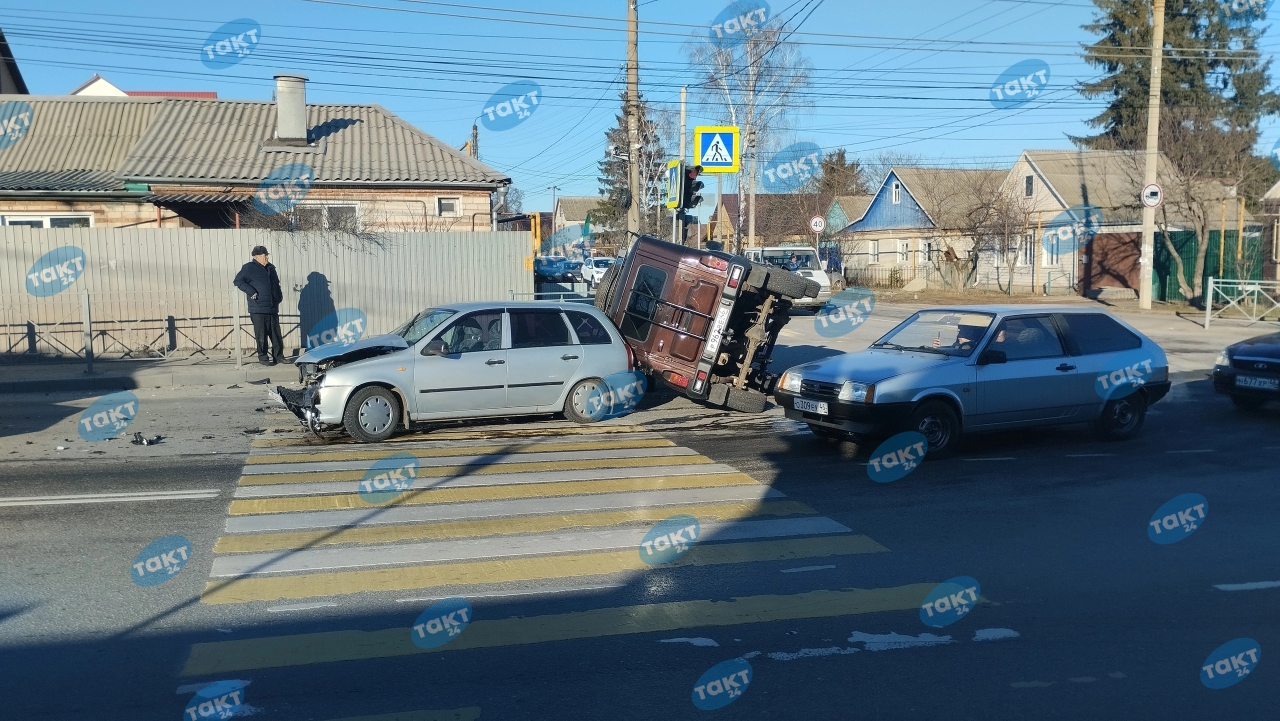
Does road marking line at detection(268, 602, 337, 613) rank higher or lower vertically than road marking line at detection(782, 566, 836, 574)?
higher

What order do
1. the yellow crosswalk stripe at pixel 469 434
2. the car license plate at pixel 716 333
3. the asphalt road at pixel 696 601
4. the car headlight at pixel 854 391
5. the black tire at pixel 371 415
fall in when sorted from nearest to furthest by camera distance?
1. the asphalt road at pixel 696 601
2. the car headlight at pixel 854 391
3. the black tire at pixel 371 415
4. the yellow crosswalk stripe at pixel 469 434
5. the car license plate at pixel 716 333

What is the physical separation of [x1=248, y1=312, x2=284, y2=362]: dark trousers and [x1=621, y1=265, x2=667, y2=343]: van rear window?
21.9 feet

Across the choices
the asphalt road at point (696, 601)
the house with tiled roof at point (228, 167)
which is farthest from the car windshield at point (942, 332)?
the house with tiled roof at point (228, 167)

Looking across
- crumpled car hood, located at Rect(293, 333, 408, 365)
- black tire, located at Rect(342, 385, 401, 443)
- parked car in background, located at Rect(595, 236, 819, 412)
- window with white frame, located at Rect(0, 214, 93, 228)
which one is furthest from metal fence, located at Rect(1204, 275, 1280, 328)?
window with white frame, located at Rect(0, 214, 93, 228)

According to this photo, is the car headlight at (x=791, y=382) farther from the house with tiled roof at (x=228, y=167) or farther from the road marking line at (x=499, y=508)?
the house with tiled roof at (x=228, y=167)

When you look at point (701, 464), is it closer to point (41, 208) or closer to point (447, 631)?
point (447, 631)

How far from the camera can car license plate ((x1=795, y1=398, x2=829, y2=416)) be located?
9.77m

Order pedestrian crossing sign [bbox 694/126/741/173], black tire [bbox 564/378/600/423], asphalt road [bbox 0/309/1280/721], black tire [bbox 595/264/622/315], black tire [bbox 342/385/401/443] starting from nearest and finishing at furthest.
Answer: asphalt road [bbox 0/309/1280/721], black tire [bbox 342/385/401/443], black tire [bbox 564/378/600/423], black tire [bbox 595/264/622/315], pedestrian crossing sign [bbox 694/126/741/173]

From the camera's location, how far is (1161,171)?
32625mm

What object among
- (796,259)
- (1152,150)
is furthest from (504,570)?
(796,259)

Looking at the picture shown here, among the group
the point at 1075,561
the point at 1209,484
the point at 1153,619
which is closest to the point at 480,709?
the point at 1153,619

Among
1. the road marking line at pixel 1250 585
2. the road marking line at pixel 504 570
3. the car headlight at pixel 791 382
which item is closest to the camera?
the road marking line at pixel 504 570

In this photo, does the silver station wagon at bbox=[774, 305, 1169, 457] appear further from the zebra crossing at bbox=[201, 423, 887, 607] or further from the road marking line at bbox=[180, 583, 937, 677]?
the road marking line at bbox=[180, 583, 937, 677]

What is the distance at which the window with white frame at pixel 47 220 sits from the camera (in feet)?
73.2
